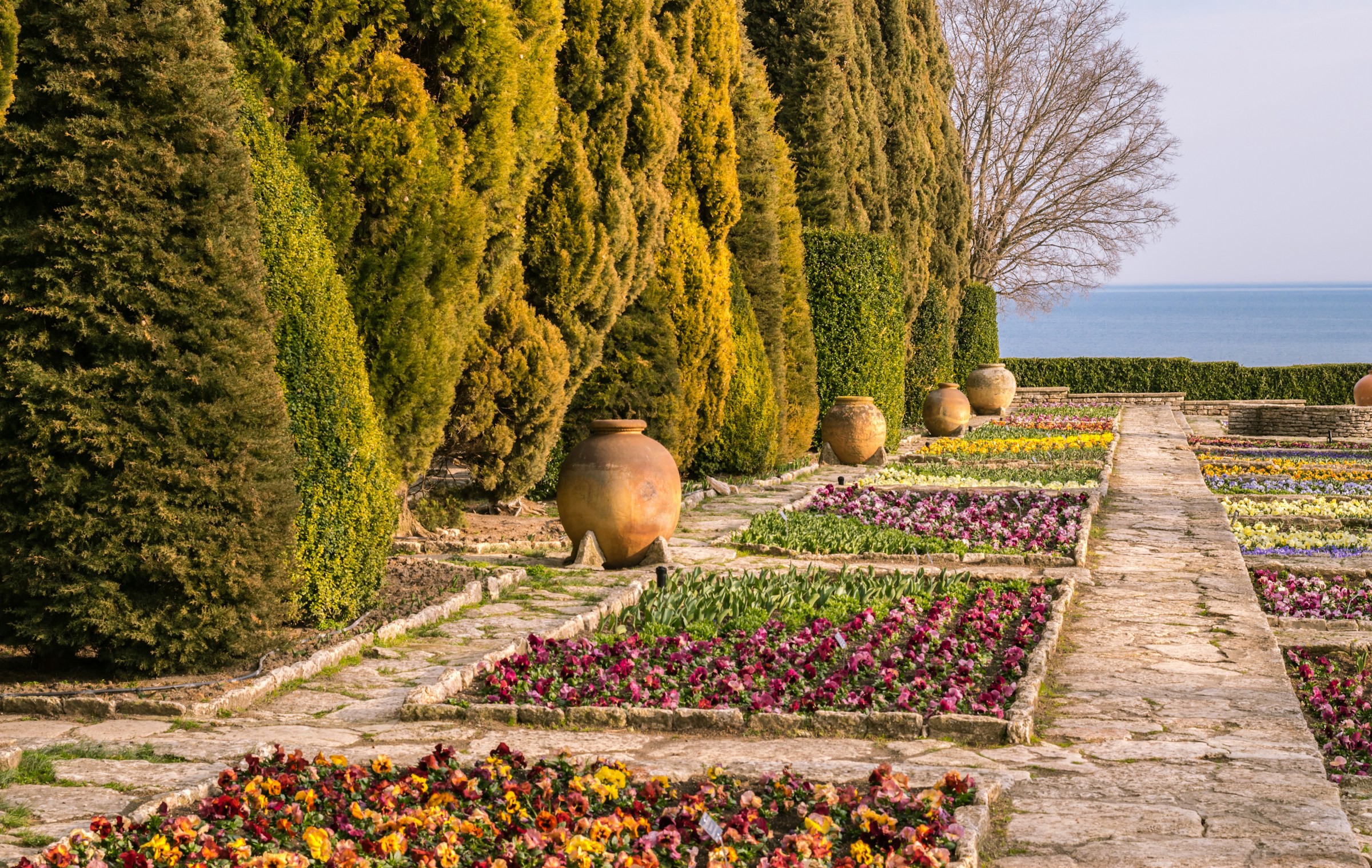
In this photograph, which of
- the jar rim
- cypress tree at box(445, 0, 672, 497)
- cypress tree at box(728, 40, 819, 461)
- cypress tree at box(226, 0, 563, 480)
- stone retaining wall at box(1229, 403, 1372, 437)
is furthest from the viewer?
stone retaining wall at box(1229, 403, 1372, 437)

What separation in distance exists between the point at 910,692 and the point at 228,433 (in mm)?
3207

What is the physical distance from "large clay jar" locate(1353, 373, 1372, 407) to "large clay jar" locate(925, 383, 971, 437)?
395 inches

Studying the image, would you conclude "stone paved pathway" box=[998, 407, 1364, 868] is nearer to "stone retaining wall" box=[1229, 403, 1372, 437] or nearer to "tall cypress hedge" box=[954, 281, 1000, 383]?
"stone retaining wall" box=[1229, 403, 1372, 437]

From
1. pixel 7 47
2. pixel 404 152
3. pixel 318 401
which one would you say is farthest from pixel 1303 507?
pixel 7 47

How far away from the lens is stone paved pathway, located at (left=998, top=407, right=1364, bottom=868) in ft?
12.1

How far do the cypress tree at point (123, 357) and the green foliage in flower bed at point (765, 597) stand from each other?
81.5 inches

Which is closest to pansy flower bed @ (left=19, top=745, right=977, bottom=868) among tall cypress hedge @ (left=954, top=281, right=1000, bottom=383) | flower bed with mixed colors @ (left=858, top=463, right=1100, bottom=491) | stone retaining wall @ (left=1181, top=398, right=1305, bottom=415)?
flower bed with mixed colors @ (left=858, top=463, right=1100, bottom=491)

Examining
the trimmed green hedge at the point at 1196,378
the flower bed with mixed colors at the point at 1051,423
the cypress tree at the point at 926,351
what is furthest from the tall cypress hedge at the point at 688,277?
the trimmed green hedge at the point at 1196,378

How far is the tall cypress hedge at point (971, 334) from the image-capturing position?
2820cm

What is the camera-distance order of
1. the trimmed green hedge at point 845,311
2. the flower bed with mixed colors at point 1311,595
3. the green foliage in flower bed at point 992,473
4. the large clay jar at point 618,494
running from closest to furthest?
the flower bed with mixed colors at point 1311,595
the large clay jar at point 618,494
the green foliage in flower bed at point 992,473
the trimmed green hedge at point 845,311

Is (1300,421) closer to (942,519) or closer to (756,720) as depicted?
(942,519)

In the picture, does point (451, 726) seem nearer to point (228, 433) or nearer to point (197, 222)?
point (228, 433)

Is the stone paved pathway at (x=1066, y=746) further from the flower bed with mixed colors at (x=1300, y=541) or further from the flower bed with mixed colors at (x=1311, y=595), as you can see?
the flower bed with mixed colors at (x=1300, y=541)

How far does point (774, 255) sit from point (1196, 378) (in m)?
21.5
